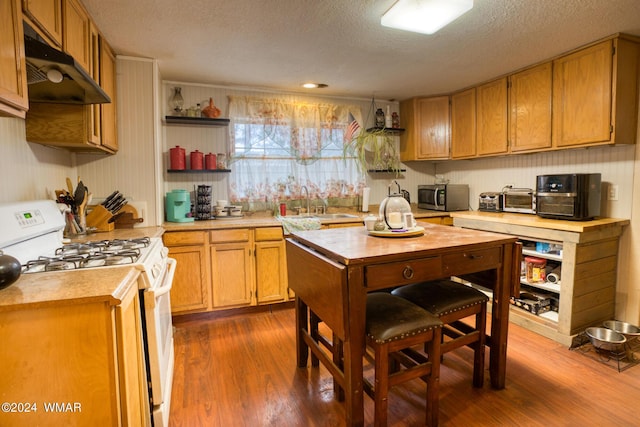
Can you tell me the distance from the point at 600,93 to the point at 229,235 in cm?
314

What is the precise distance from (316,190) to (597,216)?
259cm

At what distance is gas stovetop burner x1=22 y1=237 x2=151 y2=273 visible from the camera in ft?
4.53

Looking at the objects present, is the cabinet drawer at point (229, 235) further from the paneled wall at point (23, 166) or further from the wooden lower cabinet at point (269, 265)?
the paneled wall at point (23, 166)

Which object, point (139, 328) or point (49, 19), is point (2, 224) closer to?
point (139, 328)

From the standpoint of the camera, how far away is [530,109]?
3.06 metres

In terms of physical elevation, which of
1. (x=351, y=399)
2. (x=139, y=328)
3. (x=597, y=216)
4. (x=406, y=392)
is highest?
(x=597, y=216)

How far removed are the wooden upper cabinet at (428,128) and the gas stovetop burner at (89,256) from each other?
3.24m

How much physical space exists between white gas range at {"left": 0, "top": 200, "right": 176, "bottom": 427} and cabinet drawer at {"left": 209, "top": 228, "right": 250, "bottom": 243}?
113 centimetres

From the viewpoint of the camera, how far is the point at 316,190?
12.9 feet

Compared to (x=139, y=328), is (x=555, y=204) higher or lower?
higher

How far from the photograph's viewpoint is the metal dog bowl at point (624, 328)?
2385 mm

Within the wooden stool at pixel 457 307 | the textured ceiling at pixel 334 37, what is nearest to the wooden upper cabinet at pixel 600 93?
the textured ceiling at pixel 334 37

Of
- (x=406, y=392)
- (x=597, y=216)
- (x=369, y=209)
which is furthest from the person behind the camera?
(x=369, y=209)

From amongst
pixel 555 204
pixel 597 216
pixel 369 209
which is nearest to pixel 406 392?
pixel 555 204
